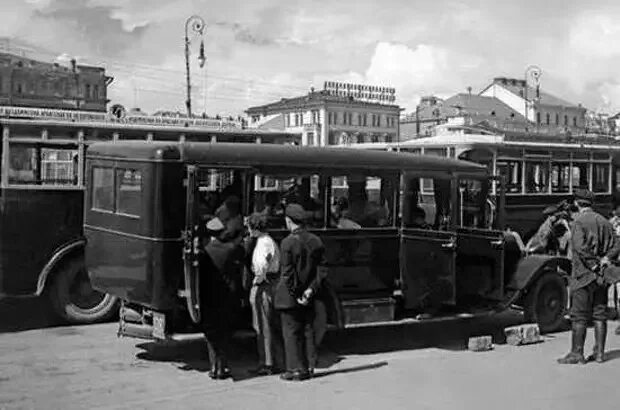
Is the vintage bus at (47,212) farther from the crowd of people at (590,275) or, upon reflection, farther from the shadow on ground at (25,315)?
the crowd of people at (590,275)

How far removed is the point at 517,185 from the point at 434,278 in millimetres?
8169

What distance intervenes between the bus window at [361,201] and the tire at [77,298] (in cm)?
376

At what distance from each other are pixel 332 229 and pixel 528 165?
29.8 feet

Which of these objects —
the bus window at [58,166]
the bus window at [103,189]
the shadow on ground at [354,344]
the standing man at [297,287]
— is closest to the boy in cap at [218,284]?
the standing man at [297,287]

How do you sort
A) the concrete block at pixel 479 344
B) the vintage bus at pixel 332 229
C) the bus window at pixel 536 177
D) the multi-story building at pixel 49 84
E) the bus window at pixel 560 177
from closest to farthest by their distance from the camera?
1. the vintage bus at pixel 332 229
2. the concrete block at pixel 479 344
3. the bus window at pixel 536 177
4. the bus window at pixel 560 177
5. the multi-story building at pixel 49 84

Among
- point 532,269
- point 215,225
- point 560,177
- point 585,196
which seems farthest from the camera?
point 560,177

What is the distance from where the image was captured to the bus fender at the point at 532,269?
10.8 metres

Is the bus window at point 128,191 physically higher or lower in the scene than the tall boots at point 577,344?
higher

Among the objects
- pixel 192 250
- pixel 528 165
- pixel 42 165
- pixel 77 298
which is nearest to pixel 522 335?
pixel 192 250

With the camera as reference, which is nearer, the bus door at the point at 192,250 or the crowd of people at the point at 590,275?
the bus door at the point at 192,250

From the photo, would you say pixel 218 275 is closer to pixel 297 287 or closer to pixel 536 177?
pixel 297 287

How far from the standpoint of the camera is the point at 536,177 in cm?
1750

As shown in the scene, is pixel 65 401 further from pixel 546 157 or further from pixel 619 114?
pixel 619 114

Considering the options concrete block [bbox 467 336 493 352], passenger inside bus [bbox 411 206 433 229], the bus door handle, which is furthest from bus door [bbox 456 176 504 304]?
concrete block [bbox 467 336 493 352]
